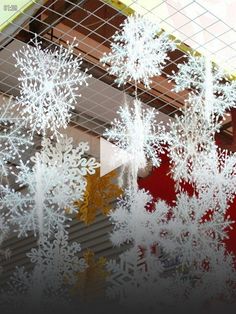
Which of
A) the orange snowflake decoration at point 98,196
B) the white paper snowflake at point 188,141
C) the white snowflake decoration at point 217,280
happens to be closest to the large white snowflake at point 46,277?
the orange snowflake decoration at point 98,196

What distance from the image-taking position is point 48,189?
3.45 metres

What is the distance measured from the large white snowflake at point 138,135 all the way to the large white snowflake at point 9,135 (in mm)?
497

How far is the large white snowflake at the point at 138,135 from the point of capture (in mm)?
3381

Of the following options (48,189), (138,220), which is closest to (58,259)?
(48,189)

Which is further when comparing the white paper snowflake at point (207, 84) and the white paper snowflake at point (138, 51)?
the white paper snowflake at point (207, 84)

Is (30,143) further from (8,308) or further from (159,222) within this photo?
(8,308)

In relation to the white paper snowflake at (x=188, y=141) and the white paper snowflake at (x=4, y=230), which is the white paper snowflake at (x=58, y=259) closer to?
the white paper snowflake at (x=4, y=230)

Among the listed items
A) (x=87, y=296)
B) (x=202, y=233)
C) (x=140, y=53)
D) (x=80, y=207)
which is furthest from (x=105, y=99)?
(x=87, y=296)

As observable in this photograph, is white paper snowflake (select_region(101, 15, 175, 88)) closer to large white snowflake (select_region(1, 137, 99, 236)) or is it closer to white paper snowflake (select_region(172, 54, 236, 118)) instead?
white paper snowflake (select_region(172, 54, 236, 118))

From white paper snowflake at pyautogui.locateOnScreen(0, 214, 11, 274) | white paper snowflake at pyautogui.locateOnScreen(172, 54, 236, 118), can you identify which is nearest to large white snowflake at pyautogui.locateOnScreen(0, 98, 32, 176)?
white paper snowflake at pyautogui.locateOnScreen(0, 214, 11, 274)

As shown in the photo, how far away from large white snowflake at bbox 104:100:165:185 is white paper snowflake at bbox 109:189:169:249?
0.85ft

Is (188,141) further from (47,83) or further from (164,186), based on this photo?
(47,83)

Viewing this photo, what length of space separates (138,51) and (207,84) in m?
0.41

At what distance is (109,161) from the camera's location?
11.8ft
